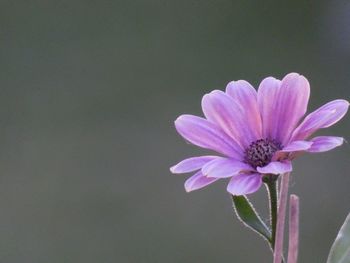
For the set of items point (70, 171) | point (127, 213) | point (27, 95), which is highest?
point (27, 95)

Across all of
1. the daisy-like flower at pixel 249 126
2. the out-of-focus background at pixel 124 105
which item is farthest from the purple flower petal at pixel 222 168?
the out-of-focus background at pixel 124 105

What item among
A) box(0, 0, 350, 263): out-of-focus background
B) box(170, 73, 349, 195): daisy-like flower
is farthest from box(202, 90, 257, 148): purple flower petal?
box(0, 0, 350, 263): out-of-focus background

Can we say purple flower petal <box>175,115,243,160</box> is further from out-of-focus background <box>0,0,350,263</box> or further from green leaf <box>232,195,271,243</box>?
out-of-focus background <box>0,0,350,263</box>

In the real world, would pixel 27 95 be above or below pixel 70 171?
above

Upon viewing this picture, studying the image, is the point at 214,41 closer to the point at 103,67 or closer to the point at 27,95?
the point at 103,67

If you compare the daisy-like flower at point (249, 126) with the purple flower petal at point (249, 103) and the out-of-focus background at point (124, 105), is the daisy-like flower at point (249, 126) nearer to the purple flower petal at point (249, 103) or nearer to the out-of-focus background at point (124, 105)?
the purple flower petal at point (249, 103)

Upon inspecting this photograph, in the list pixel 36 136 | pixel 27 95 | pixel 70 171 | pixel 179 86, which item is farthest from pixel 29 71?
pixel 179 86

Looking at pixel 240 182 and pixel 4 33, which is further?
pixel 4 33
